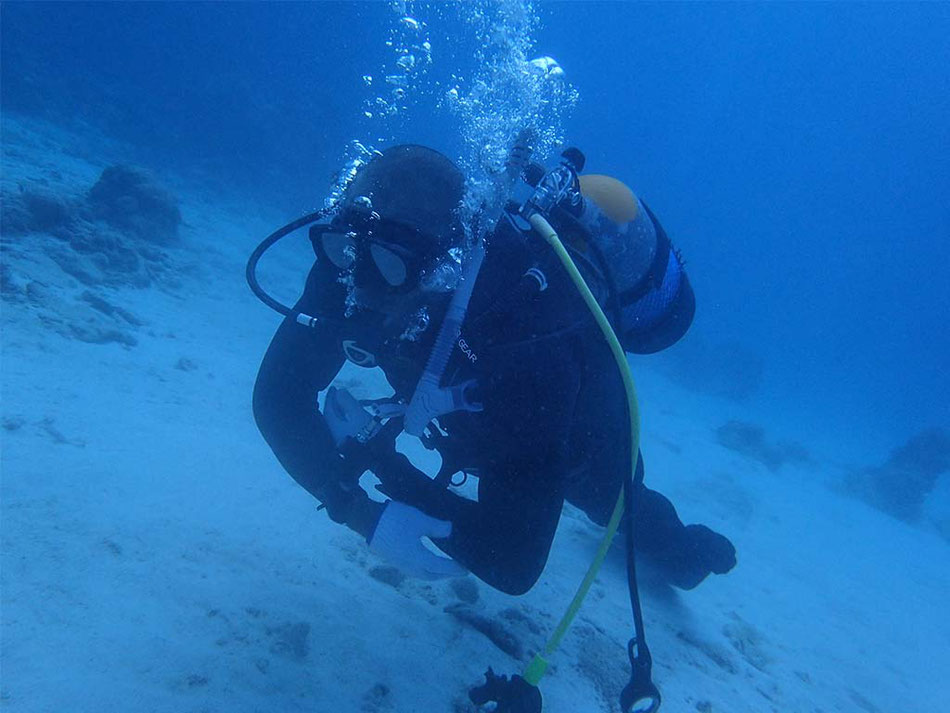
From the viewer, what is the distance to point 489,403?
7.31 ft

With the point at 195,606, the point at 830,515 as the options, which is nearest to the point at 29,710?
the point at 195,606

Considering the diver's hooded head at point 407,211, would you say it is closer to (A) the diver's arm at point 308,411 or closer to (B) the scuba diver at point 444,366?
(B) the scuba diver at point 444,366

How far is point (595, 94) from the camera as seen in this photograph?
80.2 metres

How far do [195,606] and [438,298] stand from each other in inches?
82.1

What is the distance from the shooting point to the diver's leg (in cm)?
454

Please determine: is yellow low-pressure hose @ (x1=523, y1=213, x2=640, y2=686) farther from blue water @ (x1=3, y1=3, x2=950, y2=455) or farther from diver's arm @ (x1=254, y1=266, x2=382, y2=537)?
blue water @ (x1=3, y1=3, x2=950, y2=455)

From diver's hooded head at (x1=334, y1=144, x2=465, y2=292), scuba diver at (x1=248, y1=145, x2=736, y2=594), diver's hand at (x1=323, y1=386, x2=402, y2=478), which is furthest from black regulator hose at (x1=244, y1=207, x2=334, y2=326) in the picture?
diver's hand at (x1=323, y1=386, x2=402, y2=478)

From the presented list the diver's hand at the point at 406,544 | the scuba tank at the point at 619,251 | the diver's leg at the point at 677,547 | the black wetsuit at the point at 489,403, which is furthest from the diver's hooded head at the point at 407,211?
the diver's leg at the point at 677,547

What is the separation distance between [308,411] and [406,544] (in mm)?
966

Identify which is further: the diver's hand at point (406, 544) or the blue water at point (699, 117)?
the blue water at point (699, 117)

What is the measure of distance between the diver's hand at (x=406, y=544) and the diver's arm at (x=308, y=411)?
0.16 meters

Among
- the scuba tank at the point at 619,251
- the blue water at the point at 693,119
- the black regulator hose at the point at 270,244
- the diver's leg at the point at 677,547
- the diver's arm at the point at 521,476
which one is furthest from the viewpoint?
the blue water at the point at 693,119

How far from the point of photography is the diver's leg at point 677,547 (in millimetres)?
4535

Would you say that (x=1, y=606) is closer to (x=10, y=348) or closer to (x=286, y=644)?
(x=286, y=644)
